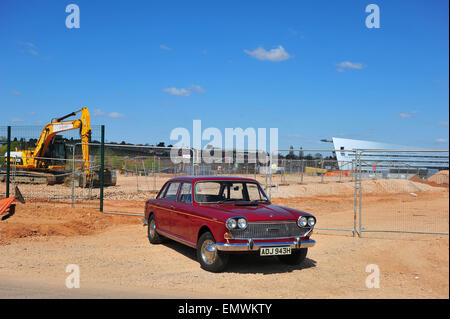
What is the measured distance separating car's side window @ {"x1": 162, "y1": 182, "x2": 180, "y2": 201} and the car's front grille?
2453mm

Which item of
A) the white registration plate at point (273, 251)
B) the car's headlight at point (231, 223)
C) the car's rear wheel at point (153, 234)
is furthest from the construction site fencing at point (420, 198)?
the car's rear wheel at point (153, 234)

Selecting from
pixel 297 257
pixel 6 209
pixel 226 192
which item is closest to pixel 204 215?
pixel 226 192

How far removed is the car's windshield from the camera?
331 inches

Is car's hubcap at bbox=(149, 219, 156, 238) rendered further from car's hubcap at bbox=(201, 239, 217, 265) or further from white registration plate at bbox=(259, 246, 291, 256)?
white registration plate at bbox=(259, 246, 291, 256)

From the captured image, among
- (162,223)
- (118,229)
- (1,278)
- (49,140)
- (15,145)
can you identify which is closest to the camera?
(1,278)

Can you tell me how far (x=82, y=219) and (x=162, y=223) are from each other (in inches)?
190

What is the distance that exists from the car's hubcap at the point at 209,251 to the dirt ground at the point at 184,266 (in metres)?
0.23

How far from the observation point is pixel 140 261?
27.5 ft

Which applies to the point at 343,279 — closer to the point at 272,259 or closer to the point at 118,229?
the point at 272,259

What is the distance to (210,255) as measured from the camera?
7.45 m

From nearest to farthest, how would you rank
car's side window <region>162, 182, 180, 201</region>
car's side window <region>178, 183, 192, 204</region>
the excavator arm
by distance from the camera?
car's side window <region>178, 183, 192, 204</region>, car's side window <region>162, 182, 180, 201</region>, the excavator arm

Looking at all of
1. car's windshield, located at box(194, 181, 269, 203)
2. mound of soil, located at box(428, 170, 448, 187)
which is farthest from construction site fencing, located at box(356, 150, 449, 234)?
car's windshield, located at box(194, 181, 269, 203)
